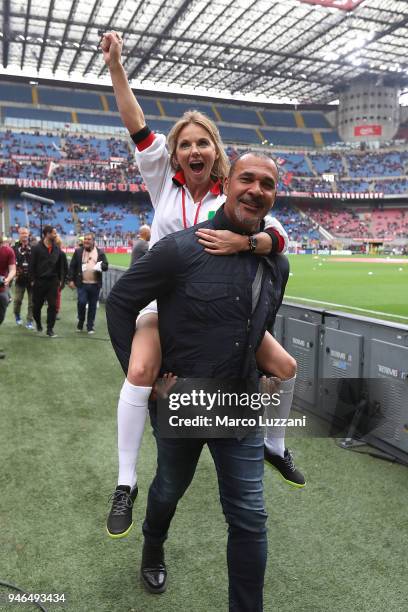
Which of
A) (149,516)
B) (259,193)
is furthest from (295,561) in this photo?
(259,193)

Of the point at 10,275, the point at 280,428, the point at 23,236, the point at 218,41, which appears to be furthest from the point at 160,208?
the point at 218,41

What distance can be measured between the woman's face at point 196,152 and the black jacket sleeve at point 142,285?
0.52m

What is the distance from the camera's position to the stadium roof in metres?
37.2

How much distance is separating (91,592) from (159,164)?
2.10 meters

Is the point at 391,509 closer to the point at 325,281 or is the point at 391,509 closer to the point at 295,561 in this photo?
the point at 295,561

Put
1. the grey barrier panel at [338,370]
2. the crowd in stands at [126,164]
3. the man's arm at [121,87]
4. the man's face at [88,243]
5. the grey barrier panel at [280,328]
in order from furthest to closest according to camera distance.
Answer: the crowd in stands at [126,164] → the man's face at [88,243] → the grey barrier panel at [280,328] → the grey barrier panel at [338,370] → the man's arm at [121,87]

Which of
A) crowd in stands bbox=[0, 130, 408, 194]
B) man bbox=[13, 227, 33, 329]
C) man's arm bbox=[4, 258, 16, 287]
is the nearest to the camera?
man's arm bbox=[4, 258, 16, 287]

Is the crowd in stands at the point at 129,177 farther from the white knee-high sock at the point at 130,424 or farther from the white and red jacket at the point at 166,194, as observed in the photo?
the white knee-high sock at the point at 130,424

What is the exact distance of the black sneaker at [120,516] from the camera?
6.63 feet

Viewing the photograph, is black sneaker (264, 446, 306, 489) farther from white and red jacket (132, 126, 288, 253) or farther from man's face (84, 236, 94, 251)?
man's face (84, 236, 94, 251)

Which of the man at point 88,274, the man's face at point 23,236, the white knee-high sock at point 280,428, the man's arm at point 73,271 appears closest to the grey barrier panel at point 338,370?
the white knee-high sock at point 280,428

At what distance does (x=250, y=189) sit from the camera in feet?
6.05

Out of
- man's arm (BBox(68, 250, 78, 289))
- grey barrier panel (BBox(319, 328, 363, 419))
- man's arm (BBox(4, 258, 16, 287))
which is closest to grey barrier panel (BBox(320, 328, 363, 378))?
grey barrier panel (BBox(319, 328, 363, 419))

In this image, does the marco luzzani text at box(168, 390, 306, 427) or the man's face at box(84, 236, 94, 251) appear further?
the man's face at box(84, 236, 94, 251)
